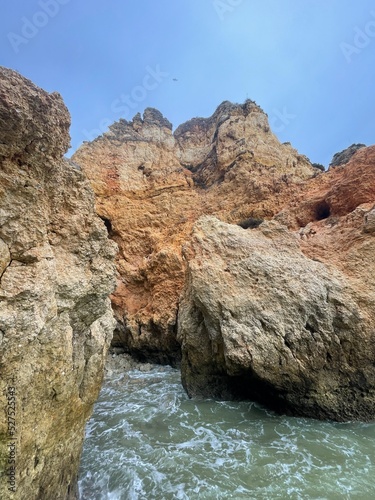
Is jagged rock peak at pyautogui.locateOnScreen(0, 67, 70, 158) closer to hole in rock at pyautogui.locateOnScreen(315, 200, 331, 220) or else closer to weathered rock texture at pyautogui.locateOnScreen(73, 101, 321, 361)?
weathered rock texture at pyautogui.locateOnScreen(73, 101, 321, 361)

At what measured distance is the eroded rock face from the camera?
7199 mm

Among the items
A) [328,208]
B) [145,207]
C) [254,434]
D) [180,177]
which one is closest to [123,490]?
[254,434]

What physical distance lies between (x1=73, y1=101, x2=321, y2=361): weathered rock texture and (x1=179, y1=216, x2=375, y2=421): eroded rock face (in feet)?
16.4

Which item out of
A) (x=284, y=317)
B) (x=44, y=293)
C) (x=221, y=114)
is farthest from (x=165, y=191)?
(x=44, y=293)

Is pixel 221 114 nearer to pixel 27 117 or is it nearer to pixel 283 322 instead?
pixel 283 322

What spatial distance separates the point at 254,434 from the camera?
6.49m

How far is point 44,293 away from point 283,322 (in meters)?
6.27

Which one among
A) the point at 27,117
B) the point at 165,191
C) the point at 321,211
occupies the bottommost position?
the point at 27,117

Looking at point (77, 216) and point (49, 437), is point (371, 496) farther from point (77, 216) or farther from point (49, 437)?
point (77, 216)

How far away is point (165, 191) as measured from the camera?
64.2 ft

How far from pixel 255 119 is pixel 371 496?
76.0 ft

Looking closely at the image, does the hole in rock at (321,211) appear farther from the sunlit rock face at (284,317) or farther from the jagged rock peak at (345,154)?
the jagged rock peak at (345,154)

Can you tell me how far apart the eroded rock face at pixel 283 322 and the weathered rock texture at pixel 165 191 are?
197 inches

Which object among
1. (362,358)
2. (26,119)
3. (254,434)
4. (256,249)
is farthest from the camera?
(256,249)
